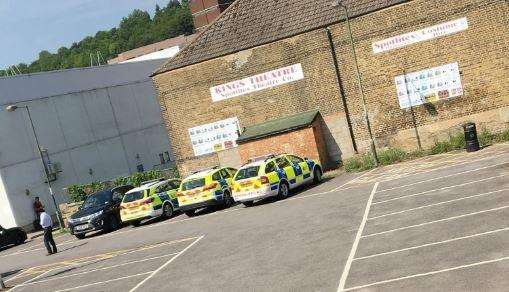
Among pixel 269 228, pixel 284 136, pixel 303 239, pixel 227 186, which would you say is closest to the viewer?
pixel 303 239

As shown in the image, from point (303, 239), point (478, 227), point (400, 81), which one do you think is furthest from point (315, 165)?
point (478, 227)

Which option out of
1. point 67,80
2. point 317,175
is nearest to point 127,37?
point 67,80

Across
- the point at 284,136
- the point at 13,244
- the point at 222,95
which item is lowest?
the point at 13,244

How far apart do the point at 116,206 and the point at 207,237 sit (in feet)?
31.1

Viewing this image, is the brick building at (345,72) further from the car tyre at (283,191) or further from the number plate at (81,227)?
the number plate at (81,227)

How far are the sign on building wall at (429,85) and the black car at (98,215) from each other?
1347cm

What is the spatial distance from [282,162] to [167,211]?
18.1ft

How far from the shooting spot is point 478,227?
12.1m

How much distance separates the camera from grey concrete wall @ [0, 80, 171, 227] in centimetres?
3562

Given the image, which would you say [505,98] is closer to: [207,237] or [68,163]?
[207,237]

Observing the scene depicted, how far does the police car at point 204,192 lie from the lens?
2347 cm

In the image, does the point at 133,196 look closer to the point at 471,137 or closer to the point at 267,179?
the point at 267,179

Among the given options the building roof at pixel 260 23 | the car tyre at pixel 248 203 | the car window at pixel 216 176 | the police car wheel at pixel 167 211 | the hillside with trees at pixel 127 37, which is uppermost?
the hillside with trees at pixel 127 37

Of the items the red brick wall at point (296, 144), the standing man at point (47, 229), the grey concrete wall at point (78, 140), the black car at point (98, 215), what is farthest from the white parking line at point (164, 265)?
the grey concrete wall at point (78, 140)
